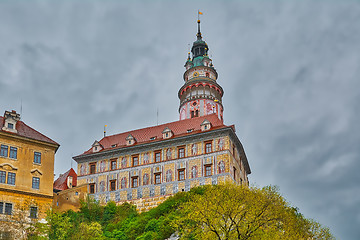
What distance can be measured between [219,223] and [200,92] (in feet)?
127

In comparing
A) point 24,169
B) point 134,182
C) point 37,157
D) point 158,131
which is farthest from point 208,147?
point 24,169

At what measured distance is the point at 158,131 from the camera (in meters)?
61.8

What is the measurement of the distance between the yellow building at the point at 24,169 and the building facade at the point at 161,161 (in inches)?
453

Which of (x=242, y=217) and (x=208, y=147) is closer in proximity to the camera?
(x=242, y=217)

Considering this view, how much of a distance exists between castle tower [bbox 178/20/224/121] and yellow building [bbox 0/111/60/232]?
25.2 m

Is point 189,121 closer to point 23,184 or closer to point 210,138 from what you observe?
point 210,138

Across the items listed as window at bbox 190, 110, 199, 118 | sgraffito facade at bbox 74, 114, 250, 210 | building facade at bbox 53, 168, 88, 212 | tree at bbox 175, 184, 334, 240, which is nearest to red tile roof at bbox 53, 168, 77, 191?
building facade at bbox 53, 168, 88, 212

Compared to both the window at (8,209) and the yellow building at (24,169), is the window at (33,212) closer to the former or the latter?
the yellow building at (24,169)

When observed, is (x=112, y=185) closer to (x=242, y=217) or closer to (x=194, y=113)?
(x=194, y=113)

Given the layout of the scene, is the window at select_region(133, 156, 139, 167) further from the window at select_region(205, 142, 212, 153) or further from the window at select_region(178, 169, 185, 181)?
the window at select_region(205, 142, 212, 153)

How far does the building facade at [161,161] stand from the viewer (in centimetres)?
5519

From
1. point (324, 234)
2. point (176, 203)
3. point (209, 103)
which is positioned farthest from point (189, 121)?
point (324, 234)

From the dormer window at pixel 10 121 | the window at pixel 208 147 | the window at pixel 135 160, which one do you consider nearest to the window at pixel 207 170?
the window at pixel 208 147

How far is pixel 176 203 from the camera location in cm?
4847
